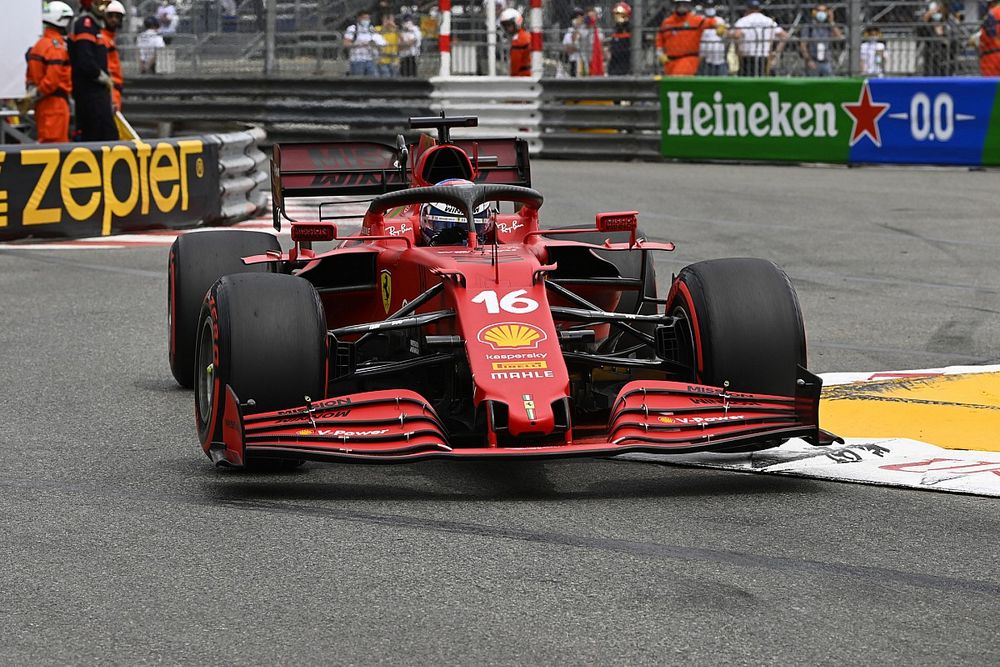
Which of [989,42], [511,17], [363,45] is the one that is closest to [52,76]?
[363,45]

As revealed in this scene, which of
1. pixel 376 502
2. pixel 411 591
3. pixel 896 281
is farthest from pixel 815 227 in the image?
pixel 411 591

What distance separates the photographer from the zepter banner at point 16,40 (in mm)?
17219

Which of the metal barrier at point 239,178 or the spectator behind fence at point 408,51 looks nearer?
the metal barrier at point 239,178

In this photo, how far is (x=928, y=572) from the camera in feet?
16.4

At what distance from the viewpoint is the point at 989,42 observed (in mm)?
19906

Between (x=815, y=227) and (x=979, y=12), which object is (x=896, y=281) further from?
(x=979, y=12)

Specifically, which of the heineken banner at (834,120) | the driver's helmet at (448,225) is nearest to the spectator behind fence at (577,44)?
the heineken banner at (834,120)

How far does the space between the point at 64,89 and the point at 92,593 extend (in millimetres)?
12989

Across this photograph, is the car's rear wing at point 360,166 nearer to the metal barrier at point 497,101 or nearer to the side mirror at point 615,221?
the side mirror at point 615,221

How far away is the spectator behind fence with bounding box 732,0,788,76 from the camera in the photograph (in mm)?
20625

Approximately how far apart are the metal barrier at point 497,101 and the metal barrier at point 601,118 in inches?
6.2

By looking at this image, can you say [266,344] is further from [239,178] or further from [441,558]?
[239,178]

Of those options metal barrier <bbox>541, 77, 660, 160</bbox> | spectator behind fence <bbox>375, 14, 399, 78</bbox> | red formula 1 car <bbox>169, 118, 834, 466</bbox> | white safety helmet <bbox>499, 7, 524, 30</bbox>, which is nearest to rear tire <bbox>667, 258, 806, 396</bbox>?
red formula 1 car <bbox>169, 118, 834, 466</bbox>

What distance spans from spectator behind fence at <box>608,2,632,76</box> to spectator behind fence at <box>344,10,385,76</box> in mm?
3376
